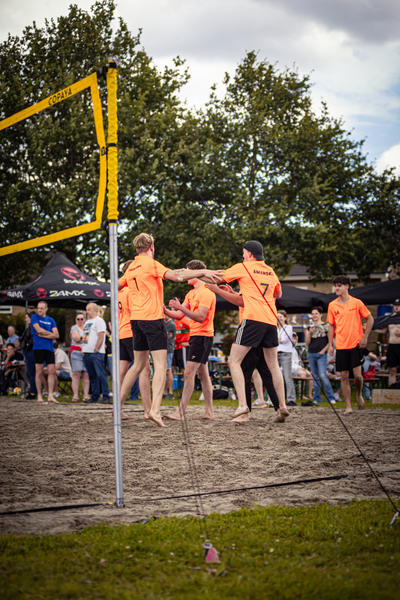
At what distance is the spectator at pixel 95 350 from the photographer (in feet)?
36.2

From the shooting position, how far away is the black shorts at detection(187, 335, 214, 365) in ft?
25.0

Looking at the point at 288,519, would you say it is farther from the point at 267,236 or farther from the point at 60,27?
the point at 60,27

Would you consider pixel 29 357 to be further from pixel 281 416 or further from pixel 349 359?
pixel 349 359

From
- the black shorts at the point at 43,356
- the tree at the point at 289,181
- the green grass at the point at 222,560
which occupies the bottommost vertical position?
the green grass at the point at 222,560

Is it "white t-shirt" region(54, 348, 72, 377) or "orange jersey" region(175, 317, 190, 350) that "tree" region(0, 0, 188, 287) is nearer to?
"white t-shirt" region(54, 348, 72, 377)

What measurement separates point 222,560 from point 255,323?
4.85 metres

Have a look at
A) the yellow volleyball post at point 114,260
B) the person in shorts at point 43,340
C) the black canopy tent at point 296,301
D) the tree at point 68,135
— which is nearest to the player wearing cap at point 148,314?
the yellow volleyball post at point 114,260

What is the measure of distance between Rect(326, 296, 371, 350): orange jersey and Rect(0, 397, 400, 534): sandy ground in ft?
5.12

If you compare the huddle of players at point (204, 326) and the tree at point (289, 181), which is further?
the tree at point (289, 181)

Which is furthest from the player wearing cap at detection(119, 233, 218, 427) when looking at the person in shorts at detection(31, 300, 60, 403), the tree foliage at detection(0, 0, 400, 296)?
the tree foliage at detection(0, 0, 400, 296)

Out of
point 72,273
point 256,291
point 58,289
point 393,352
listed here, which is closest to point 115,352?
point 256,291

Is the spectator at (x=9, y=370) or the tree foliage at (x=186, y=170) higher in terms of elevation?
the tree foliage at (x=186, y=170)

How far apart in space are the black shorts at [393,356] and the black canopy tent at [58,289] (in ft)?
22.7

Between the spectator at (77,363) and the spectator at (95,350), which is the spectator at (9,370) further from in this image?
the spectator at (95,350)
